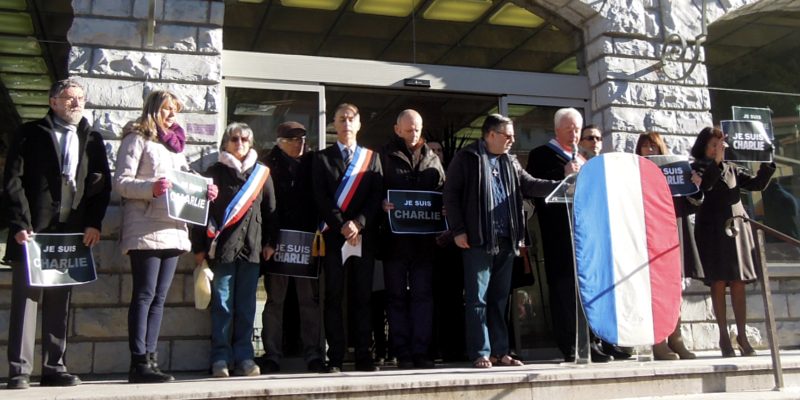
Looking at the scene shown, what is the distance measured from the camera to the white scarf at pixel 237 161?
516 centimetres

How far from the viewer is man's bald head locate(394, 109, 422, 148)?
5434 mm

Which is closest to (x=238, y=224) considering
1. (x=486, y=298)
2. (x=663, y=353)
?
(x=486, y=298)

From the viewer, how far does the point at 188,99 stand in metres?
5.79

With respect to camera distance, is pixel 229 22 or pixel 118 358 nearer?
pixel 118 358

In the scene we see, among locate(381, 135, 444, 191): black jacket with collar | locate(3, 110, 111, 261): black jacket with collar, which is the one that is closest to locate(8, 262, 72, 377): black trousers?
locate(3, 110, 111, 261): black jacket with collar

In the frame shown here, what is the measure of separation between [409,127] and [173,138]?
1.71 metres

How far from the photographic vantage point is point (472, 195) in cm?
518

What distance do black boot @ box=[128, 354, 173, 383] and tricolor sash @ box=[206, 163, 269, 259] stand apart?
815 mm

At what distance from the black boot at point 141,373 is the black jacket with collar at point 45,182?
0.93m

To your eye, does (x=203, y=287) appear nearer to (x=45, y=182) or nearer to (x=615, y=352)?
(x=45, y=182)

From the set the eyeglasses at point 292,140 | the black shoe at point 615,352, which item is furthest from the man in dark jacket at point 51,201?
the black shoe at point 615,352

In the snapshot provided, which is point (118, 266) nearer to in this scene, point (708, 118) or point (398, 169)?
point (398, 169)

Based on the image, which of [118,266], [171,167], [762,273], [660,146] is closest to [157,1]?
[171,167]

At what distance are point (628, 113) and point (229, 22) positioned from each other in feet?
12.6
